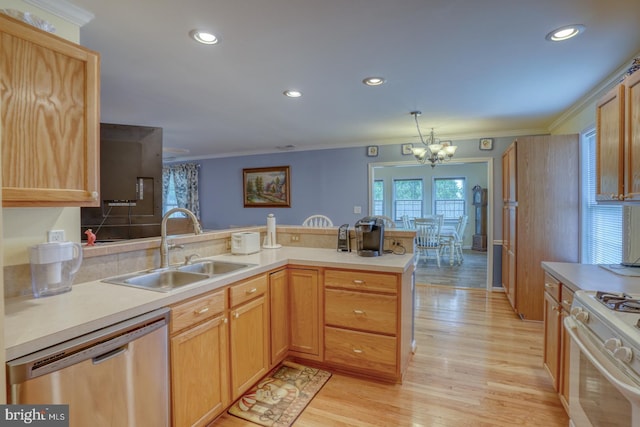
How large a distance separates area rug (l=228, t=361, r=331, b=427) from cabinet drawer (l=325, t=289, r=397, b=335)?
0.44 meters

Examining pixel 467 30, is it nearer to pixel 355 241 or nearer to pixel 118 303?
pixel 355 241

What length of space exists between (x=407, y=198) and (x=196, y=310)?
8.28 m

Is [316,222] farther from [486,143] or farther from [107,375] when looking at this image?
[107,375]

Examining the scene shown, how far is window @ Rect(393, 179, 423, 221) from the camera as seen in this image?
9117 millimetres

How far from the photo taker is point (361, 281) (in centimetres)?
224

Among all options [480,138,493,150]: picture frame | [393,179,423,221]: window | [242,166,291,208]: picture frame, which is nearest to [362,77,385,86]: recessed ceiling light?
[480,138,493,150]: picture frame

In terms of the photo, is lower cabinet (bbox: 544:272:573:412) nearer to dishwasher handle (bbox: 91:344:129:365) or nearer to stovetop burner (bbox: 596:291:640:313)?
stovetop burner (bbox: 596:291:640:313)

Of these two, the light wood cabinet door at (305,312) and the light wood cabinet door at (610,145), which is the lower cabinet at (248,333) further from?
the light wood cabinet door at (610,145)

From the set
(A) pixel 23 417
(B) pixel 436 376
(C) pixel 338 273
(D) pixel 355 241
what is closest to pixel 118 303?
(A) pixel 23 417

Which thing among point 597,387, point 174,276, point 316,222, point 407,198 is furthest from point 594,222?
point 407,198

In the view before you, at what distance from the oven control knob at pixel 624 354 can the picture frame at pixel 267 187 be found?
5137 millimetres

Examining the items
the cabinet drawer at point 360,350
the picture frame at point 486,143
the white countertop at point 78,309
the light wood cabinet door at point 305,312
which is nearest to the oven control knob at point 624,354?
the white countertop at point 78,309

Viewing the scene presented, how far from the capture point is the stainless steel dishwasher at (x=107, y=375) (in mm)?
1033

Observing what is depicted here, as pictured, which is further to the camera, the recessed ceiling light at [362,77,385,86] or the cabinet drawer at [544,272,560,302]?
the recessed ceiling light at [362,77,385,86]
